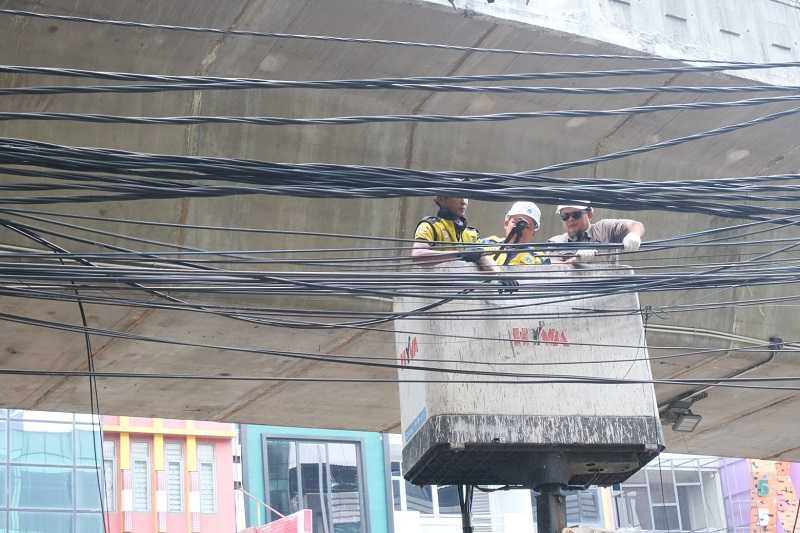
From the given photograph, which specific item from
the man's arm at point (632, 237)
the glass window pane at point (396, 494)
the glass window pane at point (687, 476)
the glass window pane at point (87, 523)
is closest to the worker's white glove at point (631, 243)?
the man's arm at point (632, 237)

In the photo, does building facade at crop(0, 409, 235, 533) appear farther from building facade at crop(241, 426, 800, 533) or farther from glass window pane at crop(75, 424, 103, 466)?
building facade at crop(241, 426, 800, 533)

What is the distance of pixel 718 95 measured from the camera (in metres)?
9.85

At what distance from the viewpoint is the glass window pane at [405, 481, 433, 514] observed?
84.7 feet

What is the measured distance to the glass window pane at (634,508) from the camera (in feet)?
97.7

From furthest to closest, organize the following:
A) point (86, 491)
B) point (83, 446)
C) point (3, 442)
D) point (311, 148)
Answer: point (83, 446) → point (86, 491) → point (3, 442) → point (311, 148)

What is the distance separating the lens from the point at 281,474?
80.1 ft

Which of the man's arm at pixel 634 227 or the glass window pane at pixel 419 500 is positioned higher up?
the glass window pane at pixel 419 500

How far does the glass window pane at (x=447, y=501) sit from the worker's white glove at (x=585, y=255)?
20.2 meters

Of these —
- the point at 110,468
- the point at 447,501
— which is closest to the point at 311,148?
the point at 110,468

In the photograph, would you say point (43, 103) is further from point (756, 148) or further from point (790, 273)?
point (756, 148)

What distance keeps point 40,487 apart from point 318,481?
5.77 meters

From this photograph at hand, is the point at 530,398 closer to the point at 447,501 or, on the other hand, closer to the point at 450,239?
the point at 450,239

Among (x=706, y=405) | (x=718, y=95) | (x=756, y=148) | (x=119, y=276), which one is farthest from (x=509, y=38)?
(x=706, y=405)

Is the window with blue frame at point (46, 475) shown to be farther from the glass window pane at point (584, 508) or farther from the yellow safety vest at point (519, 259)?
the yellow safety vest at point (519, 259)
